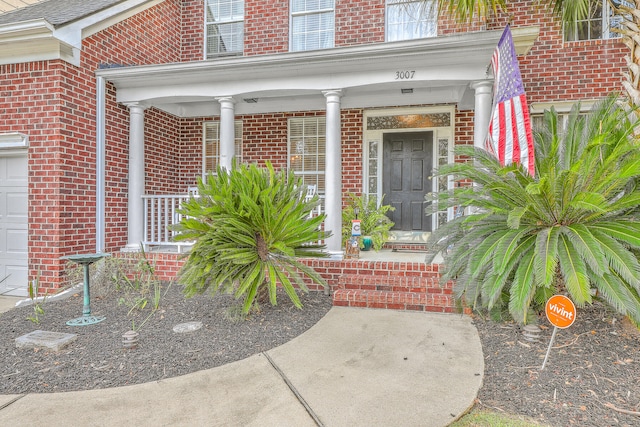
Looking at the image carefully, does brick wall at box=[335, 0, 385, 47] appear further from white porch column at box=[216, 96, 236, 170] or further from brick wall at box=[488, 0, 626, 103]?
white porch column at box=[216, 96, 236, 170]

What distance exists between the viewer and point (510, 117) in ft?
12.9

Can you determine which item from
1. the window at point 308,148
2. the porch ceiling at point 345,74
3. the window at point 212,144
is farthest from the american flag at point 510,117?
the window at point 212,144

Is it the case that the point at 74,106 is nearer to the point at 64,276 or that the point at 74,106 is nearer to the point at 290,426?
the point at 64,276

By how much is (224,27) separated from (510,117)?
6622 millimetres

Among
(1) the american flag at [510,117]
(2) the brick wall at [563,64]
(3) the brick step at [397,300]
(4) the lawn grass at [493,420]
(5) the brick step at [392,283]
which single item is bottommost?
(4) the lawn grass at [493,420]

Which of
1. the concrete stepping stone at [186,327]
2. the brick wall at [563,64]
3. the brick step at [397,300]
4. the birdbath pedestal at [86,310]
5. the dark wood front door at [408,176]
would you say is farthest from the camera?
the dark wood front door at [408,176]

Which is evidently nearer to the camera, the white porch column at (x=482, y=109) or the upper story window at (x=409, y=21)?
the white porch column at (x=482, y=109)

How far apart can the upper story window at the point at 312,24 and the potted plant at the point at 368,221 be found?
3.26 m

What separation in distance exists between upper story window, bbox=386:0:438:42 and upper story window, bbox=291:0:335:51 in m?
1.14

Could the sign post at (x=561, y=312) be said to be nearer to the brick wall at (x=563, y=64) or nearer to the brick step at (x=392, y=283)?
the brick step at (x=392, y=283)

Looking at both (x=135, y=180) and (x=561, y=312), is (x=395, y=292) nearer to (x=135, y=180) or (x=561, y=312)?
(x=561, y=312)

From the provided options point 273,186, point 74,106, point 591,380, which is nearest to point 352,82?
point 273,186

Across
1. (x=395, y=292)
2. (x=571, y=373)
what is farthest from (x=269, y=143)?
(x=571, y=373)

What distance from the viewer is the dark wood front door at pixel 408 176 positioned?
7363 mm
